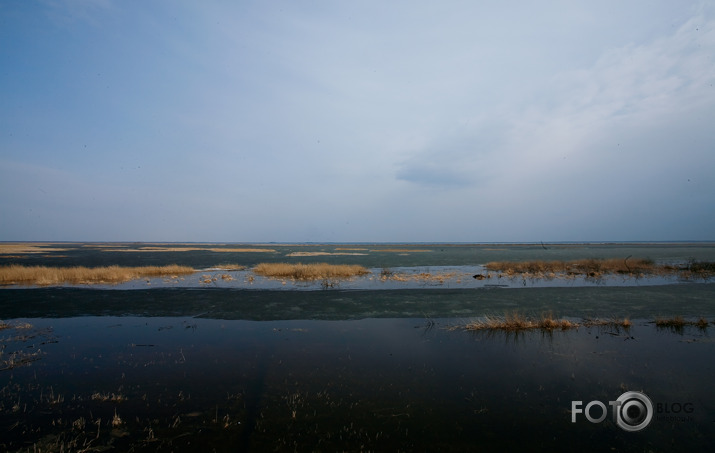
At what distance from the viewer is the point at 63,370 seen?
920 cm

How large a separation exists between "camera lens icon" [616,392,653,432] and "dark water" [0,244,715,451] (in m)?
0.15

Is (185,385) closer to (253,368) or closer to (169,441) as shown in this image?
(253,368)

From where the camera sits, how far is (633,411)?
7.08 m

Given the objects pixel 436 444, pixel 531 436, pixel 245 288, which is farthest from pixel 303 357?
pixel 245 288

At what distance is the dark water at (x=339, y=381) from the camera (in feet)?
20.0

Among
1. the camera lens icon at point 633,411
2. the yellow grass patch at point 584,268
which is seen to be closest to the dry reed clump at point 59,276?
the camera lens icon at point 633,411

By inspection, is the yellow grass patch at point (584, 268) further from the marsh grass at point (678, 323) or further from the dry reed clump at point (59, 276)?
the dry reed clump at point (59, 276)

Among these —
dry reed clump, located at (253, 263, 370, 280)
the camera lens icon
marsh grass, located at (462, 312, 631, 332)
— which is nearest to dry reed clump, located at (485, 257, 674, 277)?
dry reed clump, located at (253, 263, 370, 280)

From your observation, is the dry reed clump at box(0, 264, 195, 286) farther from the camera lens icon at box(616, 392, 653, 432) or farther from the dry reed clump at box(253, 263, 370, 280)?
the camera lens icon at box(616, 392, 653, 432)

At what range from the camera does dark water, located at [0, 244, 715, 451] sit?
611 cm

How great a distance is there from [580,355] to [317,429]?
8.49 m

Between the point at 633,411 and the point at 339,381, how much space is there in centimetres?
651

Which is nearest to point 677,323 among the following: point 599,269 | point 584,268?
point 599,269

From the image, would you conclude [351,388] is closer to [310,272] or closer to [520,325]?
[520,325]
